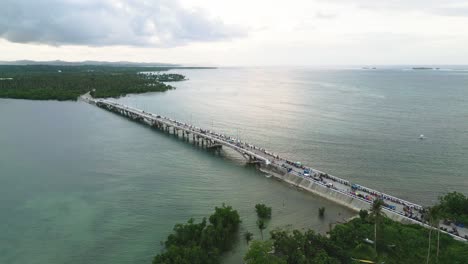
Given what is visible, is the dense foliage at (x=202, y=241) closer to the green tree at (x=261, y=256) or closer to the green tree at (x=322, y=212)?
the green tree at (x=261, y=256)

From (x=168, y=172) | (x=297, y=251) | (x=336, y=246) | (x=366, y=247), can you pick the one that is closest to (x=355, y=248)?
(x=366, y=247)

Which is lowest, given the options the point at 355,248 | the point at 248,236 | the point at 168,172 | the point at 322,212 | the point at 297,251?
the point at 248,236

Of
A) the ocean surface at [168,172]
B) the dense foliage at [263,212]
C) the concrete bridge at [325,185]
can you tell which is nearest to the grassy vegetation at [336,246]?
the concrete bridge at [325,185]

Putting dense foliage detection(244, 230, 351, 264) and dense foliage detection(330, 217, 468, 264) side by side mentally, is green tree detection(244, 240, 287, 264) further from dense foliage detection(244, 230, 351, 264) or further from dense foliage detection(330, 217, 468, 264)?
dense foliage detection(330, 217, 468, 264)

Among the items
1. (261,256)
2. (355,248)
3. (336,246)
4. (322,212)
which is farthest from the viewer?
(322,212)

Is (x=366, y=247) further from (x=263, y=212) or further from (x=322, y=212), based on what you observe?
(x=263, y=212)

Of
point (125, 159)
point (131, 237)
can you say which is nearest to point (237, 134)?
point (125, 159)
